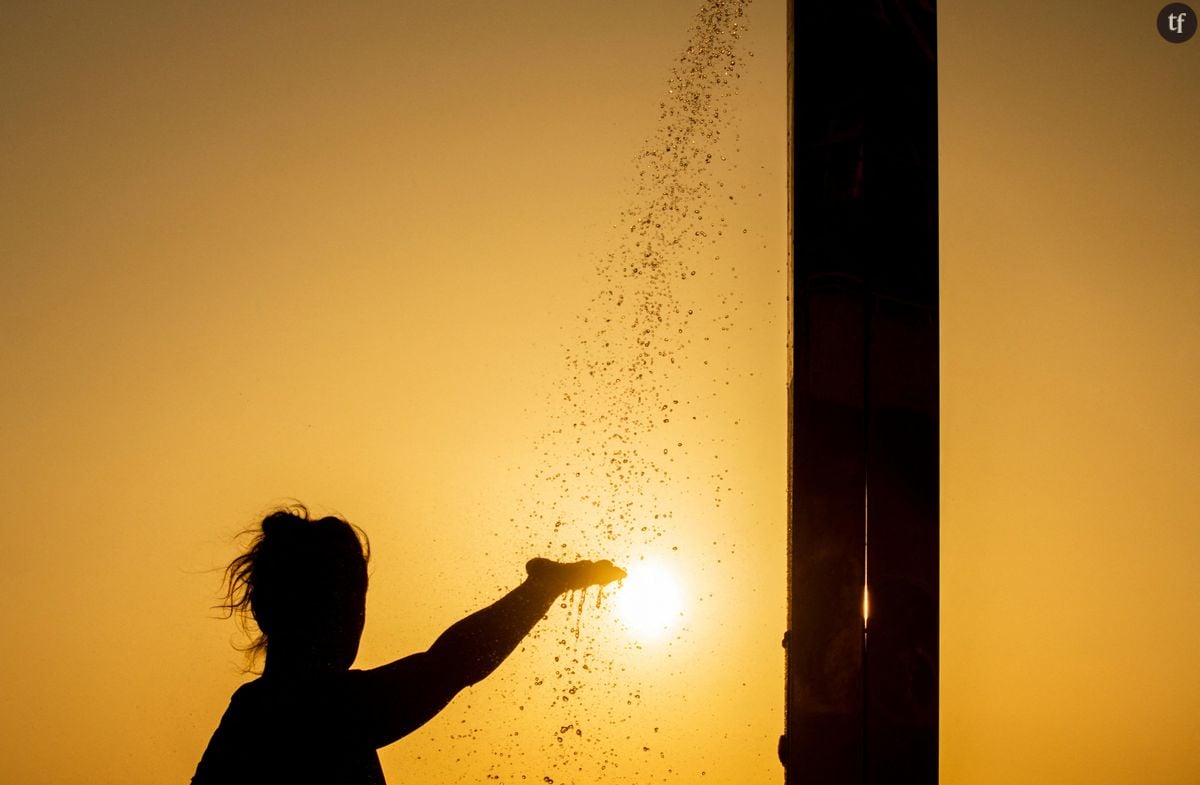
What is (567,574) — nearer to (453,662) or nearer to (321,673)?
(453,662)

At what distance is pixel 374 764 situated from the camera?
50.6 inches

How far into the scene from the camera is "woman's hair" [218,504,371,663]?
1276mm

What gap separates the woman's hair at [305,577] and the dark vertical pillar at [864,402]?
1.93ft

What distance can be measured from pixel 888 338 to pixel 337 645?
80 cm

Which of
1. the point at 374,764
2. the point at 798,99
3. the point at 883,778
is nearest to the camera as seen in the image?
the point at 883,778

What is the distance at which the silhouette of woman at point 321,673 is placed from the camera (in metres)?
1.21

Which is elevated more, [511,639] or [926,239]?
[926,239]

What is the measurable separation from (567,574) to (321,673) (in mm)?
383

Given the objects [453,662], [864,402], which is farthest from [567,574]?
[864,402]

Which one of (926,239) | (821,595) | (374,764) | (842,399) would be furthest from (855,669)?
(374,764)

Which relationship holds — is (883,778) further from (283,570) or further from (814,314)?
(283,570)

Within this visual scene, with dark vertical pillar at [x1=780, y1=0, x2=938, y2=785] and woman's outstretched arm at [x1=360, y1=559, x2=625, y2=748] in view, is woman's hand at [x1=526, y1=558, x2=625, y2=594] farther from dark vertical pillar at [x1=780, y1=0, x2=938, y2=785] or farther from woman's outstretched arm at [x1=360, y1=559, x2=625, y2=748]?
dark vertical pillar at [x1=780, y1=0, x2=938, y2=785]

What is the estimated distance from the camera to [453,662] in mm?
1315

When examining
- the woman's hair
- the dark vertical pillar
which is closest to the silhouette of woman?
the woman's hair
